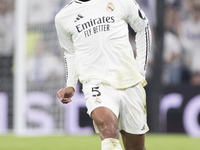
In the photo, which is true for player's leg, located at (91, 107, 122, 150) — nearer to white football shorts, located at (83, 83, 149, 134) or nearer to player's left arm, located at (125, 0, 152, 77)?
white football shorts, located at (83, 83, 149, 134)

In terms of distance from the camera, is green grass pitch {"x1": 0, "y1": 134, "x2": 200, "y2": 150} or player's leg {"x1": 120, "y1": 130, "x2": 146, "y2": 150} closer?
player's leg {"x1": 120, "y1": 130, "x2": 146, "y2": 150}

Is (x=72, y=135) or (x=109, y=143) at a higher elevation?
(x=109, y=143)

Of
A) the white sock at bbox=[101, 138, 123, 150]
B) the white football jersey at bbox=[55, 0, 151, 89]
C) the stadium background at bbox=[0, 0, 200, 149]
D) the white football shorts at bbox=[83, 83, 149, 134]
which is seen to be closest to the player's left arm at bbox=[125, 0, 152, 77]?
the white football jersey at bbox=[55, 0, 151, 89]

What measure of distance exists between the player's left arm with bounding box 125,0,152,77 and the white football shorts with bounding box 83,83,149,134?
0.95 ft

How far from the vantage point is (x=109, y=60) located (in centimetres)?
410

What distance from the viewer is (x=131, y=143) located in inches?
166

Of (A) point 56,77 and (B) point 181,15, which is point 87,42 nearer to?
(A) point 56,77

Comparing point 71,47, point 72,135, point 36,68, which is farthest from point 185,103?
point 71,47

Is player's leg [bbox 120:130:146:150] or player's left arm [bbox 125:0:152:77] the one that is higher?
player's left arm [bbox 125:0:152:77]

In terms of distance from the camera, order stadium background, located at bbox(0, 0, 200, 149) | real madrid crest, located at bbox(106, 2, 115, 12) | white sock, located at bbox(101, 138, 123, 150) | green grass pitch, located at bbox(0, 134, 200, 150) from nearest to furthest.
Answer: white sock, located at bbox(101, 138, 123, 150)
real madrid crest, located at bbox(106, 2, 115, 12)
green grass pitch, located at bbox(0, 134, 200, 150)
stadium background, located at bbox(0, 0, 200, 149)

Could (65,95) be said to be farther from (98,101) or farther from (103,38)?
(103,38)

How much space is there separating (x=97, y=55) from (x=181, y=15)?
29.7ft

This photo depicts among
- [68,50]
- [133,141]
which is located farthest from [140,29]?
[133,141]

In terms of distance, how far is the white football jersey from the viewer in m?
4.11
